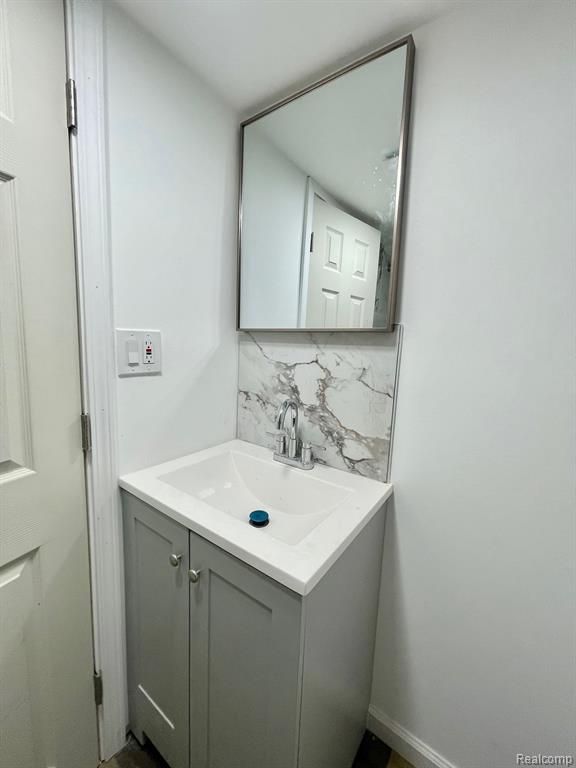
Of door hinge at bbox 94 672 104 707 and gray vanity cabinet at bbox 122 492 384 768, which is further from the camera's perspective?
door hinge at bbox 94 672 104 707

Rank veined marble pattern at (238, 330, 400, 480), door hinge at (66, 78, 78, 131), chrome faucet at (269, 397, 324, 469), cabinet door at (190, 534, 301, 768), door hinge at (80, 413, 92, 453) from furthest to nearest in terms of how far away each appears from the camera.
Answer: chrome faucet at (269, 397, 324, 469)
veined marble pattern at (238, 330, 400, 480)
door hinge at (80, 413, 92, 453)
door hinge at (66, 78, 78, 131)
cabinet door at (190, 534, 301, 768)

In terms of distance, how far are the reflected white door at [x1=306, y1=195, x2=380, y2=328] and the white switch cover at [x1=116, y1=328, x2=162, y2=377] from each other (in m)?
0.50

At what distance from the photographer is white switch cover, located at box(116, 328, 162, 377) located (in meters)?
0.91

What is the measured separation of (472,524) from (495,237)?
74cm

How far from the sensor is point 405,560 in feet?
3.16

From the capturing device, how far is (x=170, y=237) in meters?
1.00

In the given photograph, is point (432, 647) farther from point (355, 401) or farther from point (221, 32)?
point (221, 32)

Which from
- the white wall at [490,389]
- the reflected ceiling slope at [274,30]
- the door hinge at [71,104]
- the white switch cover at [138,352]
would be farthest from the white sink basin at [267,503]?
the reflected ceiling slope at [274,30]

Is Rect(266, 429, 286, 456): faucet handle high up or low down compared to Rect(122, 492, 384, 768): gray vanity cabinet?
up

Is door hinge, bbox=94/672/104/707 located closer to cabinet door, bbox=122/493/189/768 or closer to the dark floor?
cabinet door, bbox=122/493/189/768

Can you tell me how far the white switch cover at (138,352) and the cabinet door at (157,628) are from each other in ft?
1.23

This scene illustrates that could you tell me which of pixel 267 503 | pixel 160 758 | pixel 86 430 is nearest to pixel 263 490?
pixel 267 503
